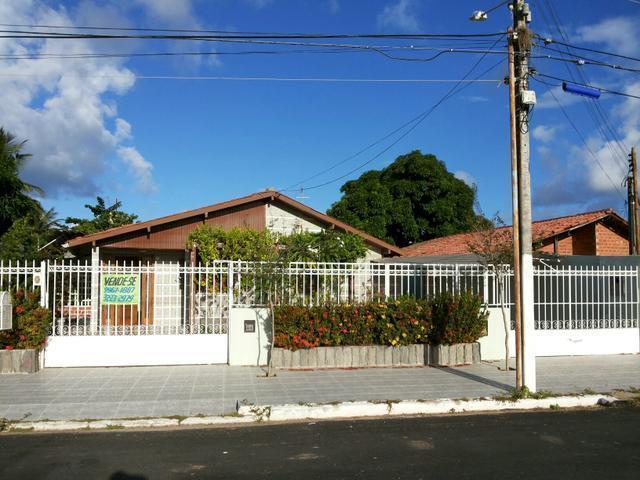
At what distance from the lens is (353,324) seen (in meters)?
11.3

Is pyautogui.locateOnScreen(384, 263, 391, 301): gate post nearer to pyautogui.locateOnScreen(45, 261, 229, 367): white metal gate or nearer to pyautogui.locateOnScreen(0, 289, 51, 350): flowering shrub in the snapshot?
pyautogui.locateOnScreen(45, 261, 229, 367): white metal gate

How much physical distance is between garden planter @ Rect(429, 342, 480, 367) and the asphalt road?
12.0 ft

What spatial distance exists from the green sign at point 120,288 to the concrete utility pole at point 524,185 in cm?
720

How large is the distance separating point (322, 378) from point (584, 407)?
14.1ft

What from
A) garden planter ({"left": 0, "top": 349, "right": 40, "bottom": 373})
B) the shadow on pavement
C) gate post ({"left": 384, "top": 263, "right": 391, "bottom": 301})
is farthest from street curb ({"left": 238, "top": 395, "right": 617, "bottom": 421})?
garden planter ({"left": 0, "top": 349, "right": 40, "bottom": 373})

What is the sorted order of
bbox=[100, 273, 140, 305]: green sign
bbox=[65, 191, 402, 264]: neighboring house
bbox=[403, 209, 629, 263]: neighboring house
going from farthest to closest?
bbox=[403, 209, 629, 263]: neighboring house < bbox=[65, 191, 402, 264]: neighboring house < bbox=[100, 273, 140, 305]: green sign

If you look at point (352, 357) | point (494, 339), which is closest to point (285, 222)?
point (352, 357)

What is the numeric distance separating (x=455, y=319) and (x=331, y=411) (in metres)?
4.50

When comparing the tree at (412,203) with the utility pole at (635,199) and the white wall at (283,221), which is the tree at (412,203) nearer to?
the utility pole at (635,199)

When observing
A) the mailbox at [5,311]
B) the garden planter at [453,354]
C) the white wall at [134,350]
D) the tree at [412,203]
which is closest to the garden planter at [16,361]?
the white wall at [134,350]

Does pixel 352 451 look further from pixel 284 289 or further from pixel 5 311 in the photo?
pixel 5 311

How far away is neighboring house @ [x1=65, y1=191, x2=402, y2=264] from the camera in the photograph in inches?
589

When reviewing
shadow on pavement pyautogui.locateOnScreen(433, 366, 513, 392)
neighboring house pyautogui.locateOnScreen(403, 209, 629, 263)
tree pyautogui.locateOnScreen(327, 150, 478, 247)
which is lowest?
shadow on pavement pyautogui.locateOnScreen(433, 366, 513, 392)

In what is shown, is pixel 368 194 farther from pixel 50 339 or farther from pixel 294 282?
pixel 50 339
